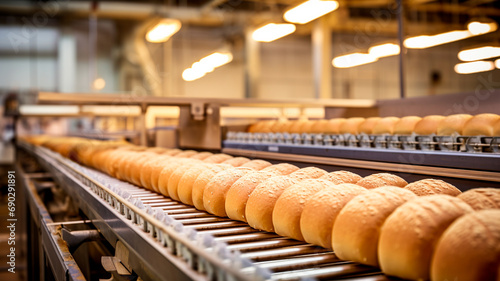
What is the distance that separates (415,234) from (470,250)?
0.34ft

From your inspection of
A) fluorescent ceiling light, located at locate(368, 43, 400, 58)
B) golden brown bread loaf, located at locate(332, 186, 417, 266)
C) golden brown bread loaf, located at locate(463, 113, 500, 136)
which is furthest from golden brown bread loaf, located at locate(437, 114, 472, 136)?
fluorescent ceiling light, located at locate(368, 43, 400, 58)

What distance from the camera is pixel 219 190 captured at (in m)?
1.31

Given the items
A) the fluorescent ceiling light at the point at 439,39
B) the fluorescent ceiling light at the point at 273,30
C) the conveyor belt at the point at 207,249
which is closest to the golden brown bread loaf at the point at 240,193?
the conveyor belt at the point at 207,249

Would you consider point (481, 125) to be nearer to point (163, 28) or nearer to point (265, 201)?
point (265, 201)

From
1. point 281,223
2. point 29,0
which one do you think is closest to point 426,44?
point 281,223

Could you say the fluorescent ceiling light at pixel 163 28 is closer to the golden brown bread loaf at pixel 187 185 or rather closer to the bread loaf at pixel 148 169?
the bread loaf at pixel 148 169

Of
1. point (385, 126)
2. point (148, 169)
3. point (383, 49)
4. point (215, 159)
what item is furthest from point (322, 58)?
point (148, 169)

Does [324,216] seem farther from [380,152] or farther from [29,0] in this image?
[29,0]

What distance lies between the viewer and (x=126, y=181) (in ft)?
6.75

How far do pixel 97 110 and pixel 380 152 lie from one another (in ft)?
16.4

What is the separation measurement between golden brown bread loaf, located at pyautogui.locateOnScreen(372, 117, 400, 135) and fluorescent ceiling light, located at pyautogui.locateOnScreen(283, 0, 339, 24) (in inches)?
65.9

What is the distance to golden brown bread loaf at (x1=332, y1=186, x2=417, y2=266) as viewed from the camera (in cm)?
85

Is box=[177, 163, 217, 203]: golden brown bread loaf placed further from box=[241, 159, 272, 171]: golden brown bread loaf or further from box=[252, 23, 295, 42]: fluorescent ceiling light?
box=[252, 23, 295, 42]: fluorescent ceiling light

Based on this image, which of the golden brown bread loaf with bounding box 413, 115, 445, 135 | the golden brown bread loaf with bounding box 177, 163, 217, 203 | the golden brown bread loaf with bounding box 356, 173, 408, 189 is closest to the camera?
the golden brown bread loaf with bounding box 356, 173, 408, 189
